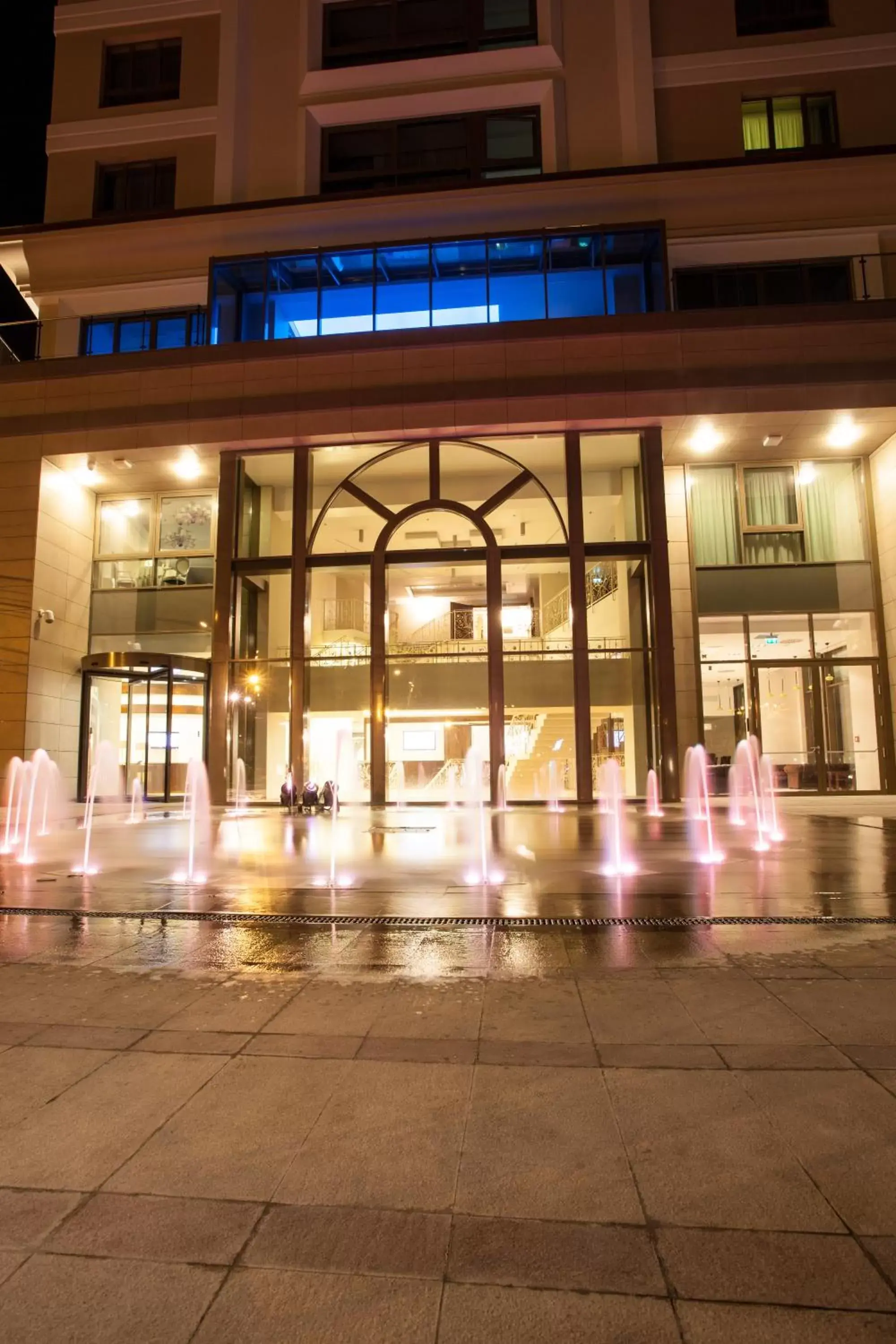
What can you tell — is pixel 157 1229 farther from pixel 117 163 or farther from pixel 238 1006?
pixel 117 163

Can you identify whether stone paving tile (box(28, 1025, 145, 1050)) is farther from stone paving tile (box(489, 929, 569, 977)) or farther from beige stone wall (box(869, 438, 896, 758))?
beige stone wall (box(869, 438, 896, 758))

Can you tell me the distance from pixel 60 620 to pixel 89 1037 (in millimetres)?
20421

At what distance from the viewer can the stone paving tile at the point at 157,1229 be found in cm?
242

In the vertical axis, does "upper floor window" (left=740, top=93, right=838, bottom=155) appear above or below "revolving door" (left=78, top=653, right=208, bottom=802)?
above

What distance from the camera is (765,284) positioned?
22.5 meters

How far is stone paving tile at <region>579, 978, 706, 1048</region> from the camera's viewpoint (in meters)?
4.13

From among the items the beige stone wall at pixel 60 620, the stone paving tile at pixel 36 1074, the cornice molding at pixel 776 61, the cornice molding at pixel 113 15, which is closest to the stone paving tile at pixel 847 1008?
the stone paving tile at pixel 36 1074

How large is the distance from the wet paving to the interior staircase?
535 centimetres

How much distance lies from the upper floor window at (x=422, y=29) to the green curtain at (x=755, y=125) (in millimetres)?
6565

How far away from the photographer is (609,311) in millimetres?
21469

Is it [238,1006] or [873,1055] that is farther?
[238,1006]

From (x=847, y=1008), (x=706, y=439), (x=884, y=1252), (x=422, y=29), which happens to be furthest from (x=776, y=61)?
(x=884, y=1252)

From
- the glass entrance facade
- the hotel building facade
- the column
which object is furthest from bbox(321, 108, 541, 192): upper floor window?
the column

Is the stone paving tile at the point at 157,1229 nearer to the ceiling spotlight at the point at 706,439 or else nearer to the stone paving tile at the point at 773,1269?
the stone paving tile at the point at 773,1269
